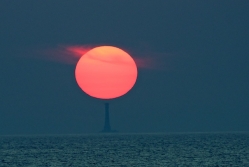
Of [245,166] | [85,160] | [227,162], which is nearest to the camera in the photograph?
[245,166]

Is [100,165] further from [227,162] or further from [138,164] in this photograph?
[227,162]

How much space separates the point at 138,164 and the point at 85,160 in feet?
38.9

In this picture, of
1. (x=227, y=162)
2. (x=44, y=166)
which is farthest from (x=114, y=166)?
(x=227, y=162)

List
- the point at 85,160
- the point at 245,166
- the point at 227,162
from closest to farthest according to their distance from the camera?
the point at 245,166 → the point at 227,162 → the point at 85,160

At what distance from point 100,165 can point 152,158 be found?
16.2 metres

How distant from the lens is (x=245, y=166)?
337 feet

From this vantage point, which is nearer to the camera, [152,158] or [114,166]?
[114,166]

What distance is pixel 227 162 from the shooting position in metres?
110

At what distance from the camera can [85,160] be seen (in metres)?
117

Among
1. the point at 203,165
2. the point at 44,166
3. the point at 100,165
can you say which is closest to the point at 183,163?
the point at 203,165

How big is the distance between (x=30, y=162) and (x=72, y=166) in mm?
11620

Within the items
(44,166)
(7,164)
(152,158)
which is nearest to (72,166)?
(44,166)

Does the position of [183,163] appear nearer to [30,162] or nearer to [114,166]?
[114,166]

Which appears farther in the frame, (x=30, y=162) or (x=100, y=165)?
(x=30, y=162)
